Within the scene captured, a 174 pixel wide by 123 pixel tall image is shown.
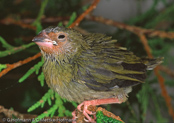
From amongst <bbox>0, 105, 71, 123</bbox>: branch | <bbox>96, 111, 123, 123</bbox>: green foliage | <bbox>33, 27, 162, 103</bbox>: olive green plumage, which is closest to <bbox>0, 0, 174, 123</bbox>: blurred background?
<bbox>0, 105, 71, 123</bbox>: branch

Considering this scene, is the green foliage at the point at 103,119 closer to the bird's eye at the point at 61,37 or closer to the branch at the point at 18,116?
the branch at the point at 18,116

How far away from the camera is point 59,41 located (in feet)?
3.38

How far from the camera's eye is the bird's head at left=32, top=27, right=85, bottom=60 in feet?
3.26

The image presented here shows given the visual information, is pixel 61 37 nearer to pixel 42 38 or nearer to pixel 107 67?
pixel 42 38

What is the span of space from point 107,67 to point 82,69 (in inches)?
4.8

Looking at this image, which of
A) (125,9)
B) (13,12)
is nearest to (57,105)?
(13,12)

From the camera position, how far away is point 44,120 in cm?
106

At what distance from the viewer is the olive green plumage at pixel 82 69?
1028 millimetres

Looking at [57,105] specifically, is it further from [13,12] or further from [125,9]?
[125,9]

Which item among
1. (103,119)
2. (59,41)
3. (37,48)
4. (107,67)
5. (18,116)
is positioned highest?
(37,48)

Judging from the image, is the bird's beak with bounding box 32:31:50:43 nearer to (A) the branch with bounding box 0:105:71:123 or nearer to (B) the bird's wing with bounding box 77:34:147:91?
(B) the bird's wing with bounding box 77:34:147:91

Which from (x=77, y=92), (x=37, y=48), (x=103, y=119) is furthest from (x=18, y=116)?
(x=37, y=48)

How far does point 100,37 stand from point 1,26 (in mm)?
812

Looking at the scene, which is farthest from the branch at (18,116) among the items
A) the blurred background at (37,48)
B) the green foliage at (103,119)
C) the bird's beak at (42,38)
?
the bird's beak at (42,38)
